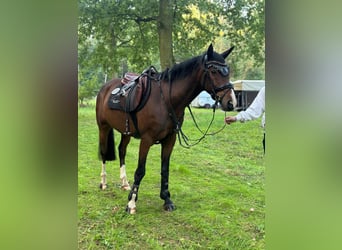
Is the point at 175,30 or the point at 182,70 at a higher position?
the point at 175,30

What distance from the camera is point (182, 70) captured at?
1.47 metres

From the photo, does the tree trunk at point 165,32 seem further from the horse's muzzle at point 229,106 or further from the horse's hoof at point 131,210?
the horse's hoof at point 131,210

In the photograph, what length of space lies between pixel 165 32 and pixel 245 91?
412 mm

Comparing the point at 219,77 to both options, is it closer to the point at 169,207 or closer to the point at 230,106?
the point at 230,106

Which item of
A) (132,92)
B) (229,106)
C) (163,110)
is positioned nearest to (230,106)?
(229,106)

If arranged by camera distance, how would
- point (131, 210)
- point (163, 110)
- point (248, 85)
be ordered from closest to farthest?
point (248, 85), point (131, 210), point (163, 110)

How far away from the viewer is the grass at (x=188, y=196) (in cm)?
128

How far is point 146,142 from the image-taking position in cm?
153

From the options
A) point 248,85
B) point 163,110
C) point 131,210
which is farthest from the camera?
point 163,110

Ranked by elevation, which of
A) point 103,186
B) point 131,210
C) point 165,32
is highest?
point 165,32

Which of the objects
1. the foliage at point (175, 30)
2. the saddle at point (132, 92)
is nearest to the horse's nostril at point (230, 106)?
the foliage at point (175, 30)
